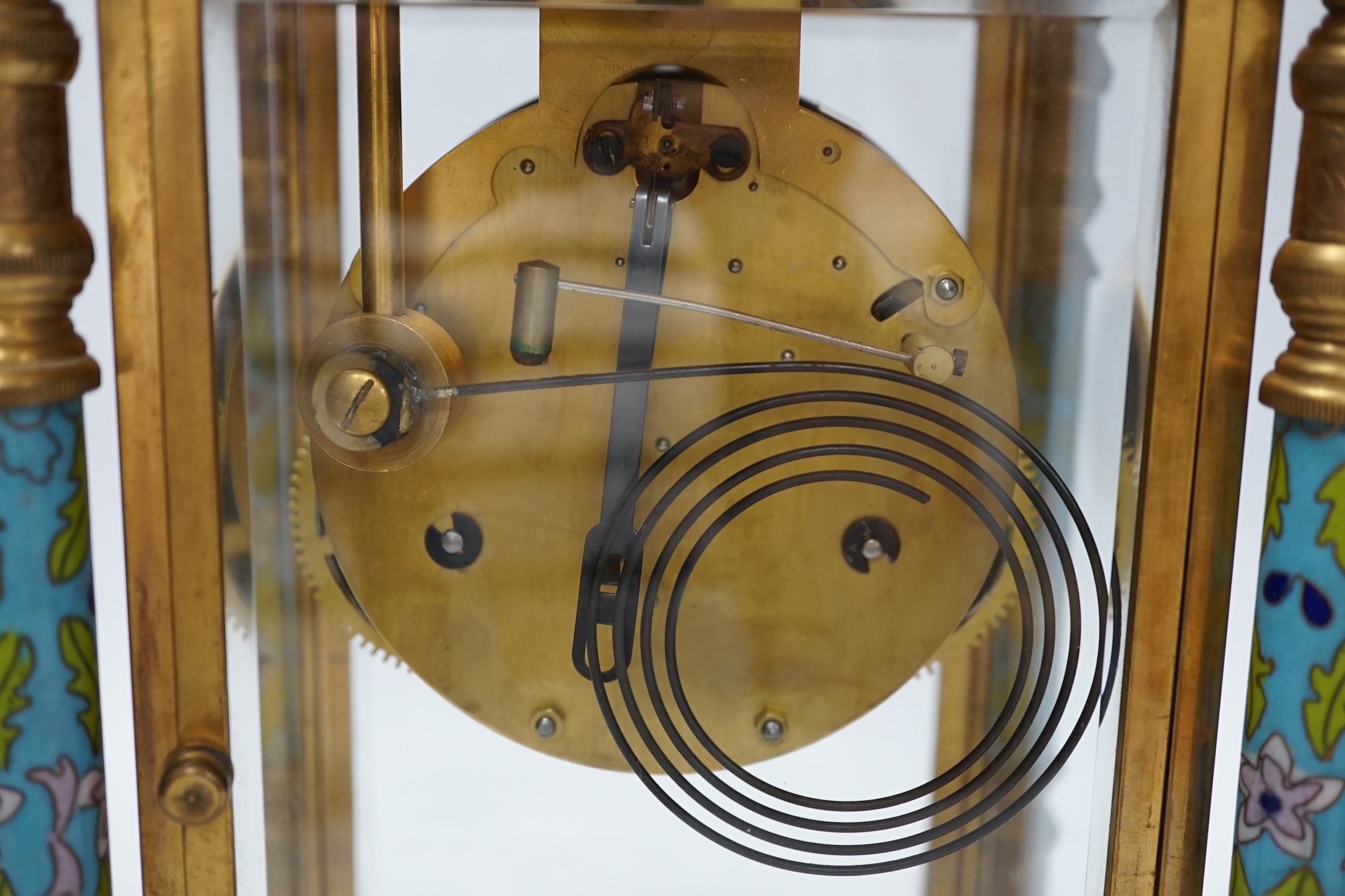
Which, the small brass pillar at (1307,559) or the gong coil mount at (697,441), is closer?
the small brass pillar at (1307,559)

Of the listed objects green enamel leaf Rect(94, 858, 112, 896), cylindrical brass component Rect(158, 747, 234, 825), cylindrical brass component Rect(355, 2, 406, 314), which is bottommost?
green enamel leaf Rect(94, 858, 112, 896)

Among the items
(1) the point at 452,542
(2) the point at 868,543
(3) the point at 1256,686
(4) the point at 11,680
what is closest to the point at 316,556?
(1) the point at 452,542

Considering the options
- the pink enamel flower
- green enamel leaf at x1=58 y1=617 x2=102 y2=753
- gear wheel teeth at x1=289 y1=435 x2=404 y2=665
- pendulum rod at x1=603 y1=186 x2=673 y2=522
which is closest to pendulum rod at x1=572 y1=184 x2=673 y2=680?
pendulum rod at x1=603 y1=186 x2=673 y2=522

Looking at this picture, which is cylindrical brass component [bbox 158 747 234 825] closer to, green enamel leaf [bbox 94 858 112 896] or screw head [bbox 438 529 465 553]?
green enamel leaf [bbox 94 858 112 896]

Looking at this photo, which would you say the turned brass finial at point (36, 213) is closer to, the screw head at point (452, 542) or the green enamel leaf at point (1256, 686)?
the screw head at point (452, 542)

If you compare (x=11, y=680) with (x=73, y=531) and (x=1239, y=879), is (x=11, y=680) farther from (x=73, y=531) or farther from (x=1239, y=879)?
(x=1239, y=879)

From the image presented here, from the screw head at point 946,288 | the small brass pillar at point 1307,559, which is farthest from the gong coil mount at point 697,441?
the small brass pillar at point 1307,559

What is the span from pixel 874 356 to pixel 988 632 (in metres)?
0.22

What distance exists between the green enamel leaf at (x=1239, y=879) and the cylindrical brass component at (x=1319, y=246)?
0.99 feet

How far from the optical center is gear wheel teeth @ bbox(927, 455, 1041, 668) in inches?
36.5

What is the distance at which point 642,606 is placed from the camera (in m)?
0.90

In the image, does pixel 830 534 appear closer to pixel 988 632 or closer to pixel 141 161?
pixel 988 632

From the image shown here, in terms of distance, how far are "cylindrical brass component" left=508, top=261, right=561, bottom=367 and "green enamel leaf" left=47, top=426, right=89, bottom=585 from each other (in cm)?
27

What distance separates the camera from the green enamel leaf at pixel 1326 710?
83 cm
